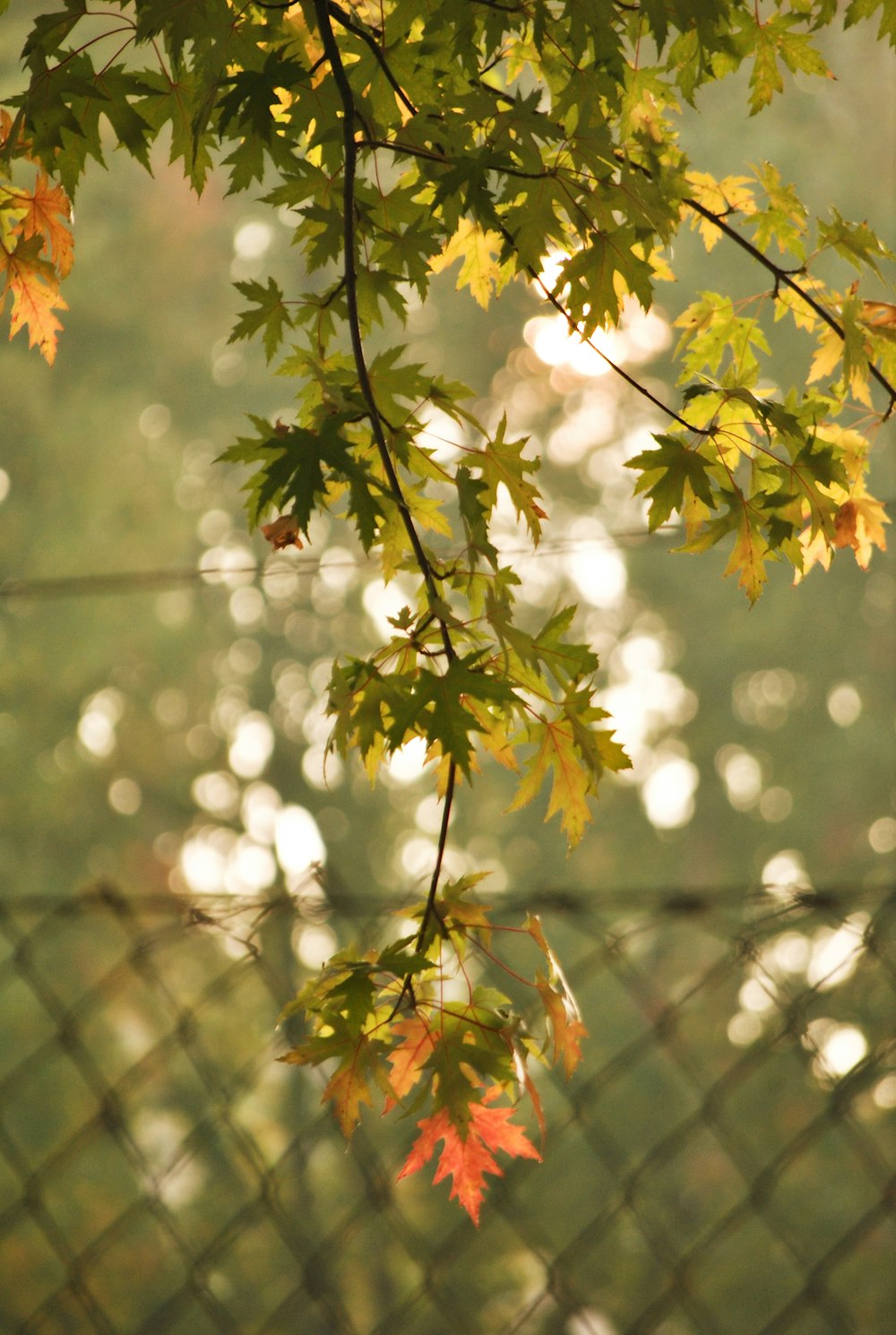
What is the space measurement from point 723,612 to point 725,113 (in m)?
4.79

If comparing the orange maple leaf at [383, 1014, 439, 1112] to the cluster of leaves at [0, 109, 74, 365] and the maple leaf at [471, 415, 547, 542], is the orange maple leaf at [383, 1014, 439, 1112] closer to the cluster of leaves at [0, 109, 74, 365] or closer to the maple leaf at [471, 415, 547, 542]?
the maple leaf at [471, 415, 547, 542]

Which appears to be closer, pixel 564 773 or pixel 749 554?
pixel 564 773

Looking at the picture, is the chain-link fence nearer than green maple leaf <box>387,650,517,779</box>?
No

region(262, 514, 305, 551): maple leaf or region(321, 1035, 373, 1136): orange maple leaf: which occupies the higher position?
region(262, 514, 305, 551): maple leaf

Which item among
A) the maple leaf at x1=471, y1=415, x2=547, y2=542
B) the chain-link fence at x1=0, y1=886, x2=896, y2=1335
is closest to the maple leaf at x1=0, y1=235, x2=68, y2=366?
the maple leaf at x1=471, y1=415, x2=547, y2=542

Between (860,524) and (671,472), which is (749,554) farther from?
(860,524)

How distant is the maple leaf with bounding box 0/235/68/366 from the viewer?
1.67 metres

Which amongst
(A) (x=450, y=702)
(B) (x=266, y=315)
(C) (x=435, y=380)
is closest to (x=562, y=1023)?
(A) (x=450, y=702)

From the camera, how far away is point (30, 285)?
5.54 ft

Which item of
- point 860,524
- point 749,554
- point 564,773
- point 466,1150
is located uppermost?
point 860,524

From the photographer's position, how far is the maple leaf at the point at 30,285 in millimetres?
1668

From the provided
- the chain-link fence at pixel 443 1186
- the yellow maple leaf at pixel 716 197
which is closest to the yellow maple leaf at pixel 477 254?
the yellow maple leaf at pixel 716 197

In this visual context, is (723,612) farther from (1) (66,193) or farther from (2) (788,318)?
(1) (66,193)

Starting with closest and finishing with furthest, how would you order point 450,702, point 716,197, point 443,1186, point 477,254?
point 450,702, point 477,254, point 716,197, point 443,1186
